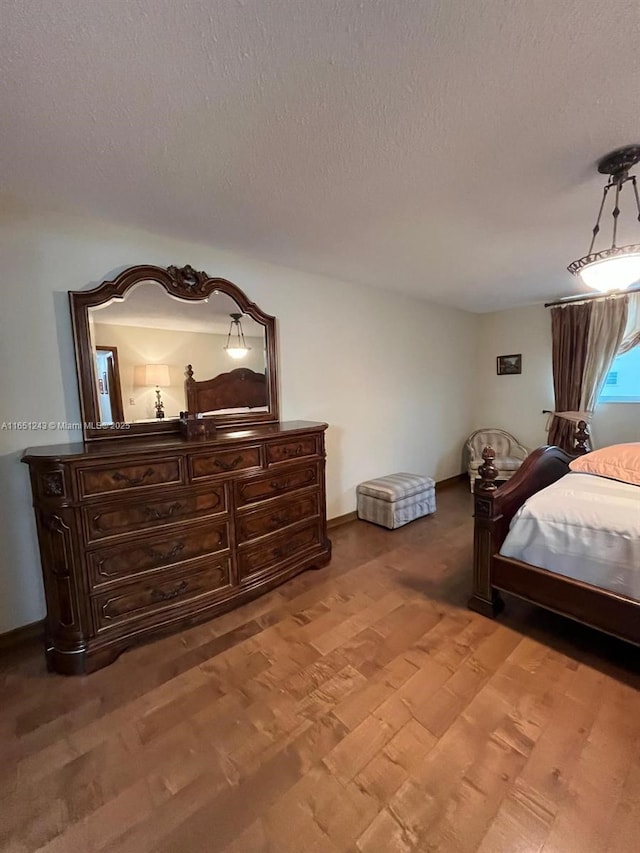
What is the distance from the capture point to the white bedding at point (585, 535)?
5.81 ft

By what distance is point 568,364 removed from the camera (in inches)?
166

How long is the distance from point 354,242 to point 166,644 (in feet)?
9.06

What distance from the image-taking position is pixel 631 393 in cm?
394

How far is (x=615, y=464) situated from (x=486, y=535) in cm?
110

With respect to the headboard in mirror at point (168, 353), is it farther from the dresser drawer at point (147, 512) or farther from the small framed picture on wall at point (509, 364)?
the small framed picture on wall at point (509, 364)

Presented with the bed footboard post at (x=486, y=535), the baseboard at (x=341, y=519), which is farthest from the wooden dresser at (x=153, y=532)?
the bed footboard post at (x=486, y=535)

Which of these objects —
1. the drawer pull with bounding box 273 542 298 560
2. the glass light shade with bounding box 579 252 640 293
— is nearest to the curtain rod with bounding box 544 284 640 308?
the glass light shade with bounding box 579 252 640 293

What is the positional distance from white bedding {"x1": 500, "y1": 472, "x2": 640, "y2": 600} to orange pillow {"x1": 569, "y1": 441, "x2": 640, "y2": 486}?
12 centimetres

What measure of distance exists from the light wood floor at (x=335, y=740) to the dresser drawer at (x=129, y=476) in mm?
917

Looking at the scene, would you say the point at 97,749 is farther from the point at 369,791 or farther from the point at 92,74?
the point at 92,74

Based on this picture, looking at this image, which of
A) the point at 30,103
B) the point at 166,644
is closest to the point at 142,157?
the point at 30,103

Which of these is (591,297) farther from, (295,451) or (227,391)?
(227,391)

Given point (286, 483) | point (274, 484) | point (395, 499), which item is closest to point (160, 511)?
point (274, 484)

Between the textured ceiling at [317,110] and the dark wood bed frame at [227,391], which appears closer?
the textured ceiling at [317,110]
